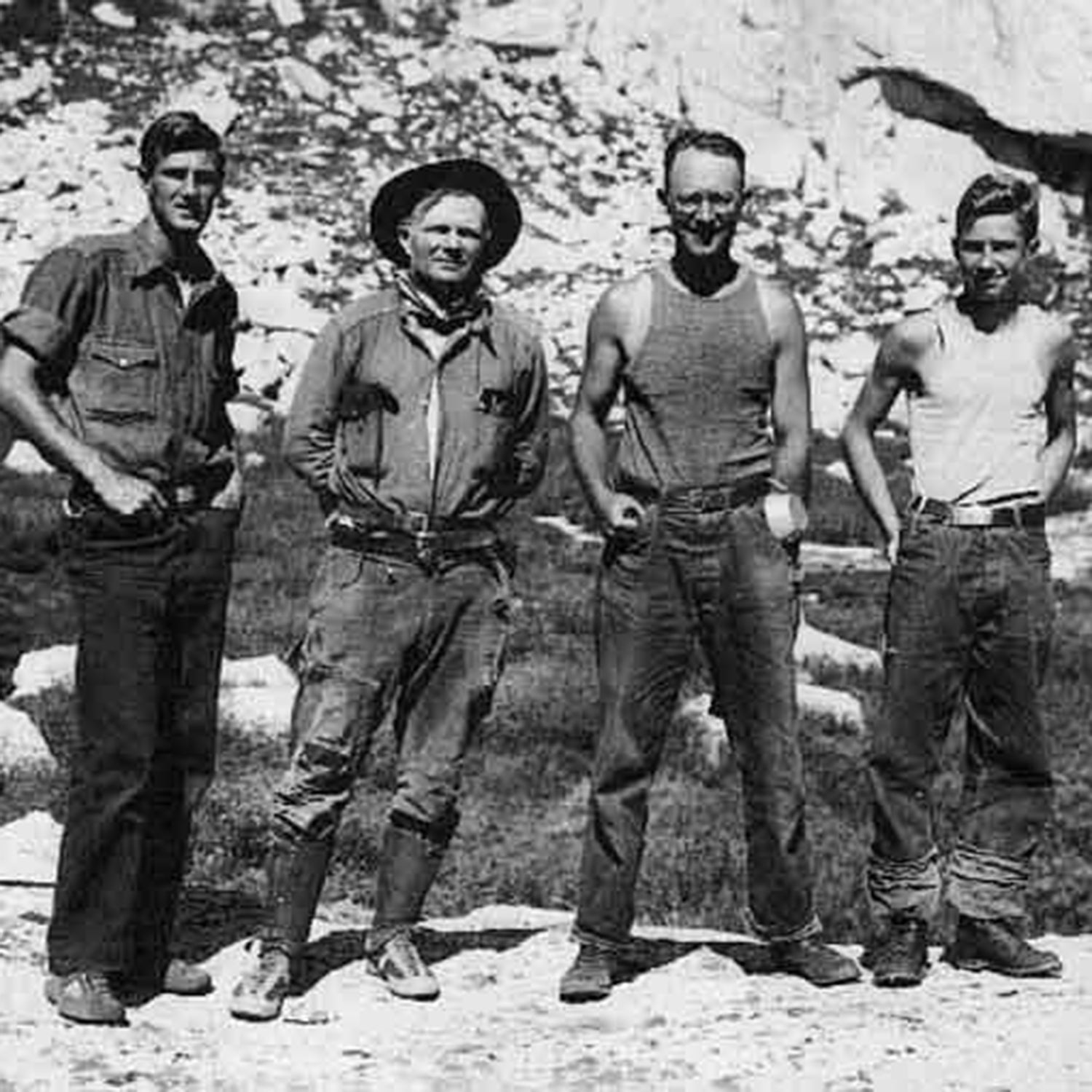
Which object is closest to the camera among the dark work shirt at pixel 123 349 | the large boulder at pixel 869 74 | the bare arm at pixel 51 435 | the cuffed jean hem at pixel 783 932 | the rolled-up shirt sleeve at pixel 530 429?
the bare arm at pixel 51 435

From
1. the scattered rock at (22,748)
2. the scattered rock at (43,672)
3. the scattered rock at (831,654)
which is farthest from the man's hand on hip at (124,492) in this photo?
the scattered rock at (831,654)

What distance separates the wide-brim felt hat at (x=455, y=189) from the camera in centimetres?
628

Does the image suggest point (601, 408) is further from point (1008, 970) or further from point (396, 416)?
point (1008, 970)

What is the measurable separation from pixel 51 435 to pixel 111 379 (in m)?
0.29

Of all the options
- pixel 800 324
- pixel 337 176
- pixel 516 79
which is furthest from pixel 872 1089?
pixel 516 79

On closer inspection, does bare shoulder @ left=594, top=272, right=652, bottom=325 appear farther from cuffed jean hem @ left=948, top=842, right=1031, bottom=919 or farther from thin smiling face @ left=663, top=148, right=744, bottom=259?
cuffed jean hem @ left=948, top=842, right=1031, bottom=919

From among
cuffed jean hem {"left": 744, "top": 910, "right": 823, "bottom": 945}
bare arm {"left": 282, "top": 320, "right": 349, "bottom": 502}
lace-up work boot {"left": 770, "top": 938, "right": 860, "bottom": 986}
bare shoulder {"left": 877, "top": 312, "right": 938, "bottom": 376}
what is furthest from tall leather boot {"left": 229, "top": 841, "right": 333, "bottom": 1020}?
bare shoulder {"left": 877, "top": 312, "right": 938, "bottom": 376}

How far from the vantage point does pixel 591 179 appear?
81.0 ft

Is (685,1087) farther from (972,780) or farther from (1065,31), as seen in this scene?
(1065,31)

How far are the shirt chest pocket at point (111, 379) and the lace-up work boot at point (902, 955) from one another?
285cm

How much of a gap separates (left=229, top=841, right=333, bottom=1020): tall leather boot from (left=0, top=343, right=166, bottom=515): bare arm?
3.87ft

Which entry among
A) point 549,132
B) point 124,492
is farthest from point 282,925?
point 549,132

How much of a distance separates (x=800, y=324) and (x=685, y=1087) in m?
2.29

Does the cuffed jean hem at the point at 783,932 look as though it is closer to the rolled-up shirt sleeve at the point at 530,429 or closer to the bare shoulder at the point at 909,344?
the rolled-up shirt sleeve at the point at 530,429
